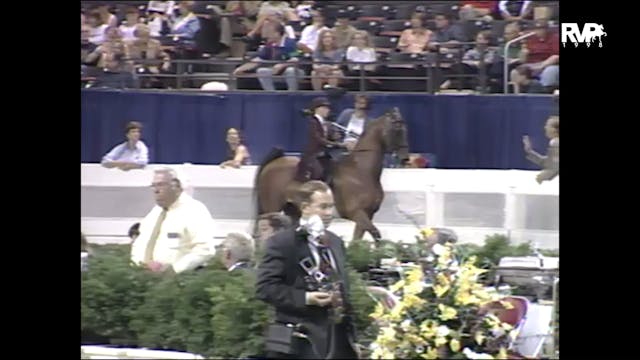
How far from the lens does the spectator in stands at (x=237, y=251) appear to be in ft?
26.8

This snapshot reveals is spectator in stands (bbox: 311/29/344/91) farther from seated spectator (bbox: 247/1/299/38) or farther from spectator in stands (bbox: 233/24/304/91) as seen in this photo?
seated spectator (bbox: 247/1/299/38)

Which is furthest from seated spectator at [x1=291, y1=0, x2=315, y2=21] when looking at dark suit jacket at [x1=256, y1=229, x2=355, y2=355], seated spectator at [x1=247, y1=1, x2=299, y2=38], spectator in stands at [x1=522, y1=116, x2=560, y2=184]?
spectator in stands at [x1=522, y1=116, x2=560, y2=184]

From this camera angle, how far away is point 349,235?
8086mm

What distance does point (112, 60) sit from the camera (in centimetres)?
839

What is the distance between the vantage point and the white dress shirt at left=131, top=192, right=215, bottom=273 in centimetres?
823

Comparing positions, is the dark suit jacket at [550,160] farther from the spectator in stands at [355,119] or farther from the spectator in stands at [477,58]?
the spectator in stands at [355,119]

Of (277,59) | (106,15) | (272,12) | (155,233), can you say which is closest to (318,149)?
(277,59)

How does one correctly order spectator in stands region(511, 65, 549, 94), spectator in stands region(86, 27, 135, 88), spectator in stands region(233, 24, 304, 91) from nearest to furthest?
spectator in stands region(511, 65, 549, 94)
spectator in stands region(233, 24, 304, 91)
spectator in stands region(86, 27, 135, 88)

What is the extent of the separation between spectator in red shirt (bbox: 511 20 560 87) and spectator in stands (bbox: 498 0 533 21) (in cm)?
13

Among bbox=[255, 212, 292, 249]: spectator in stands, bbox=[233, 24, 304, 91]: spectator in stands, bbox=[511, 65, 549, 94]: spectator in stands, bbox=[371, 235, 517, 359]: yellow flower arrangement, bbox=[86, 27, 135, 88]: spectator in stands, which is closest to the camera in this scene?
bbox=[371, 235, 517, 359]: yellow flower arrangement

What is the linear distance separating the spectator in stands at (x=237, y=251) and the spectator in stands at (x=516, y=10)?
185cm

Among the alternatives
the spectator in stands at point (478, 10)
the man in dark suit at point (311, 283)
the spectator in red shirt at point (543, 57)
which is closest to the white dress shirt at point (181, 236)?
the man in dark suit at point (311, 283)
